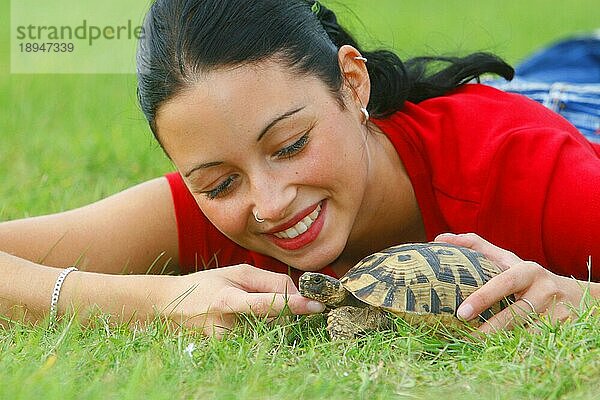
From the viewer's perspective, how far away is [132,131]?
7051 millimetres

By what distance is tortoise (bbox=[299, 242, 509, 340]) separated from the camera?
320 centimetres

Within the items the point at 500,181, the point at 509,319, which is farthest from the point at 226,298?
the point at 500,181

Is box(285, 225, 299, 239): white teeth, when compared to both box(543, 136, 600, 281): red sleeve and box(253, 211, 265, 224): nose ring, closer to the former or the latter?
box(253, 211, 265, 224): nose ring

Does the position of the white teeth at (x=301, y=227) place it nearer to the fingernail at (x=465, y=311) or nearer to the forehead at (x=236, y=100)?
the forehead at (x=236, y=100)

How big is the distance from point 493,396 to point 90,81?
6.66 meters

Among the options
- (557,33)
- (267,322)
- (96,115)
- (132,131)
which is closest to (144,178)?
(132,131)

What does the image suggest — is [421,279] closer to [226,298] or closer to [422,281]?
[422,281]

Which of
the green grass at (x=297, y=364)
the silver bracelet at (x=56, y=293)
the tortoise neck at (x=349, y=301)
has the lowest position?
the silver bracelet at (x=56, y=293)

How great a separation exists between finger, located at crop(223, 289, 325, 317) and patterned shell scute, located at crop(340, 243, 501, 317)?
0.46ft

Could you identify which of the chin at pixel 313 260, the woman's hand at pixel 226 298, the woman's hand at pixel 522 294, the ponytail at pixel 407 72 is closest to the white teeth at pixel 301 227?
the chin at pixel 313 260

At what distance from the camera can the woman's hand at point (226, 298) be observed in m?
3.24

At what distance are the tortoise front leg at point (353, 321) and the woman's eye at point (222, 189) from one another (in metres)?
0.58

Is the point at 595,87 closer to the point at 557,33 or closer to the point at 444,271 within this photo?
the point at 444,271

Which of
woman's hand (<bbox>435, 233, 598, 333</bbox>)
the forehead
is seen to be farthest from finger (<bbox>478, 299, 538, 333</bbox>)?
the forehead
